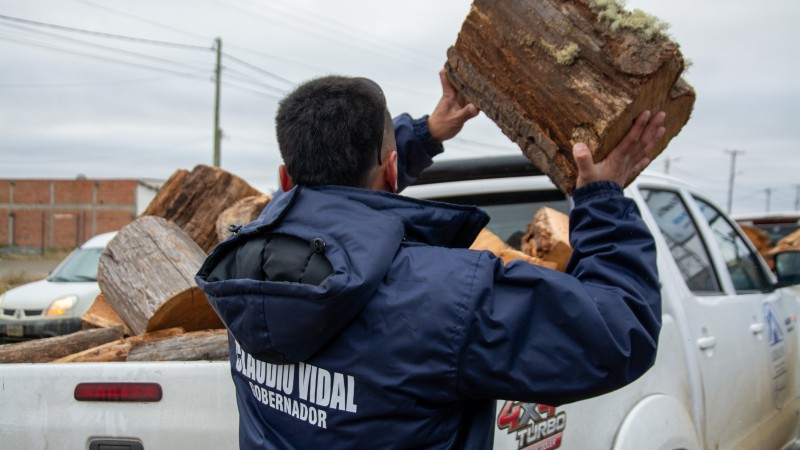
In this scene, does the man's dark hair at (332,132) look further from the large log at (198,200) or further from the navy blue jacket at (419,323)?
the large log at (198,200)

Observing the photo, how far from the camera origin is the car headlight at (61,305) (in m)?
8.33

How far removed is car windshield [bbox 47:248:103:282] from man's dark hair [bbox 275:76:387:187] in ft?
27.8

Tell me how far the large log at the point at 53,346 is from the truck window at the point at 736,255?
3.31 m

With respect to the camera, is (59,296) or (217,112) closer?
(59,296)

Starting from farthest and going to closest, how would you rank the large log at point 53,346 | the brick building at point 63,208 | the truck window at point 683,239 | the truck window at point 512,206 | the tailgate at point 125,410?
the brick building at point 63,208
the truck window at point 512,206
the truck window at point 683,239
the large log at point 53,346
the tailgate at point 125,410

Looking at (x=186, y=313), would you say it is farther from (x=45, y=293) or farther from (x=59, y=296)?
(x=45, y=293)

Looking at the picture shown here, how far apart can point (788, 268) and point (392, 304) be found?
365 centimetres

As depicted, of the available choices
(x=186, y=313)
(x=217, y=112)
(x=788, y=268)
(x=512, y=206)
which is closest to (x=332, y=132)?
(x=186, y=313)

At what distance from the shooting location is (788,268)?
4164mm

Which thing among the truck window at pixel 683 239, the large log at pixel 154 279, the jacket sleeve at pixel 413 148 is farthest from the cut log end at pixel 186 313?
the truck window at pixel 683 239

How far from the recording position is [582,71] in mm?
1887

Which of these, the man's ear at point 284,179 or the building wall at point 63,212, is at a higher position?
the man's ear at point 284,179

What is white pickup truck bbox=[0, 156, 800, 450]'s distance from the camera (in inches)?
83.8

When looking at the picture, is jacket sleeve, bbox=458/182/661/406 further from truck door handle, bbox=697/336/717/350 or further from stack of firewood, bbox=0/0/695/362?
truck door handle, bbox=697/336/717/350
